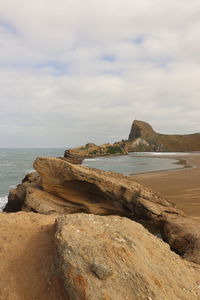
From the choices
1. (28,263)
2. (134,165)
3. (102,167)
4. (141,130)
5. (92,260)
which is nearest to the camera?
(92,260)

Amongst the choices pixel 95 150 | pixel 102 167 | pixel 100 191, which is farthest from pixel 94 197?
pixel 95 150

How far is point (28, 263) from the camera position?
4719 millimetres

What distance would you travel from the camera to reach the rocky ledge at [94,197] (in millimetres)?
9828

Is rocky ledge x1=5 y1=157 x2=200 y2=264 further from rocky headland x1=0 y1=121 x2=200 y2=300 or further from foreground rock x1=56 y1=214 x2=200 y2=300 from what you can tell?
foreground rock x1=56 y1=214 x2=200 y2=300

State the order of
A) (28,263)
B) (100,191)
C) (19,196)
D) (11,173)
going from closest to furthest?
(28,263) < (100,191) < (19,196) < (11,173)

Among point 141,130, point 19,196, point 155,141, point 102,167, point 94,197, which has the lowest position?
point 102,167

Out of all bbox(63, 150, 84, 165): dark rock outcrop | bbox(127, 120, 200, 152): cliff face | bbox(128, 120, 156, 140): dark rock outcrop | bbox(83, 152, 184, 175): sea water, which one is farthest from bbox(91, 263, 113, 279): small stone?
bbox(128, 120, 156, 140): dark rock outcrop

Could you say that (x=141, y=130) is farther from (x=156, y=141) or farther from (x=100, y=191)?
(x=100, y=191)

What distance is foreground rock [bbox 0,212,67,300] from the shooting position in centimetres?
415

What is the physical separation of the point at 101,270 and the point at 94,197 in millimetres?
7529

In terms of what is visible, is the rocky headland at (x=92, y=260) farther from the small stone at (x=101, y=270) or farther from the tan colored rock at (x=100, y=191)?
the tan colored rock at (x=100, y=191)

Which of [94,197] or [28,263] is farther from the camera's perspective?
[94,197]

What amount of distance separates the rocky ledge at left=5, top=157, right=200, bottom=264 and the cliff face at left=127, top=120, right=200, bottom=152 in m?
97.7

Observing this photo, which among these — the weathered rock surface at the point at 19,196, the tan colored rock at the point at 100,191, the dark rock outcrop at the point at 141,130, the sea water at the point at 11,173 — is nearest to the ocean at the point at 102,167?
the sea water at the point at 11,173
